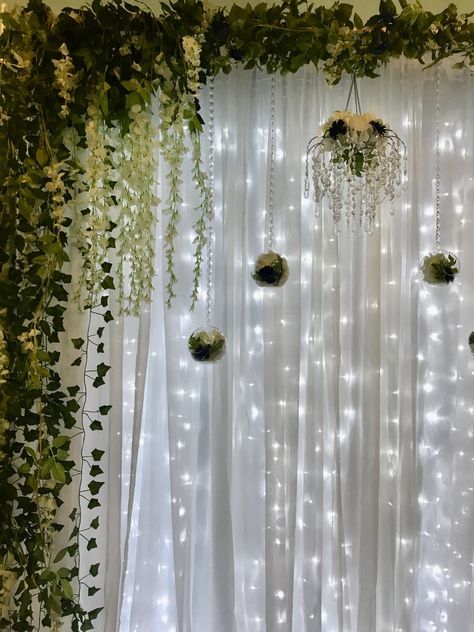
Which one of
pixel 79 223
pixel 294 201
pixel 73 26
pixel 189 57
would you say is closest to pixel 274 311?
pixel 294 201

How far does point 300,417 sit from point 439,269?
0.69 m

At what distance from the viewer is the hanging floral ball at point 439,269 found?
71.3 inches

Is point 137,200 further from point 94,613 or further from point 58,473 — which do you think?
point 94,613

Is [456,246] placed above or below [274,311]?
above

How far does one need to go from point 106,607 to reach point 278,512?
644mm

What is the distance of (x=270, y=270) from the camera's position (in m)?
1.76

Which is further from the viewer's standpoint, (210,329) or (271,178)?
(271,178)

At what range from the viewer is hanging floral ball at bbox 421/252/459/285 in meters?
1.81

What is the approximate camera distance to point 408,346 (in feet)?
6.38

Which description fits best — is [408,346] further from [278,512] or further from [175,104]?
[175,104]

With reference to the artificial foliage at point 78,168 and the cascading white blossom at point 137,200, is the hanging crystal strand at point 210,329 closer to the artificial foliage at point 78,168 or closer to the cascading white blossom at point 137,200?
the artificial foliage at point 78,168

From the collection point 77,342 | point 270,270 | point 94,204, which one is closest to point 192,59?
point 94,204

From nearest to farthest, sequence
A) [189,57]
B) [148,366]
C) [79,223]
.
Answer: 1. [189,57]
2. [79,223]
3. [148,366]

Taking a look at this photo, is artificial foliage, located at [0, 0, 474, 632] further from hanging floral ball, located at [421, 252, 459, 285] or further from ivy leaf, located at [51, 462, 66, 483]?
hanging floral ball, located at [421, 252, 459, 285]
